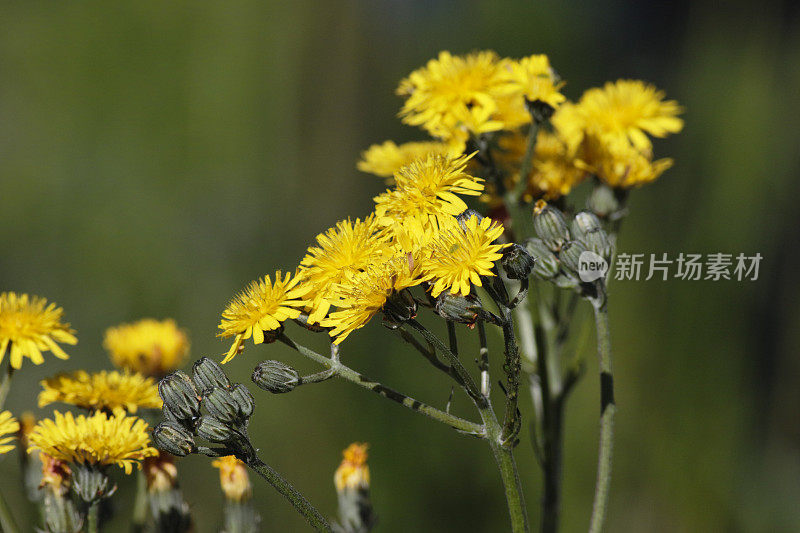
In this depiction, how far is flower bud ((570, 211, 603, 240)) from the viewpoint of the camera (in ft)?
5.51

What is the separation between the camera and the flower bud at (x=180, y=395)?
145 cm

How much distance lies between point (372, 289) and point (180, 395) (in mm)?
452

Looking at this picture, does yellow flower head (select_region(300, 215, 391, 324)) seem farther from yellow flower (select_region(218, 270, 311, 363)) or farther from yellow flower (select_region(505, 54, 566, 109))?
yellow flower (select_region(505, 54, 566, 109))

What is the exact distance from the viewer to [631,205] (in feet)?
13.7

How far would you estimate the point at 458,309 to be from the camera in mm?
1338

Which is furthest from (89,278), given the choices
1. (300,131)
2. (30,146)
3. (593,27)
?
(593,27)

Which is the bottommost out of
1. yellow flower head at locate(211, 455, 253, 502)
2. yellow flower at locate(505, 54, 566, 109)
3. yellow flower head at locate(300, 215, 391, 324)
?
yellow flower head at locate(211, 455, 253, 502)

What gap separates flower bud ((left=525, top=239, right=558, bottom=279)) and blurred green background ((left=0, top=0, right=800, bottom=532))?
6.37 ft

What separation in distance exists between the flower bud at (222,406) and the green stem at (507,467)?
461 mm

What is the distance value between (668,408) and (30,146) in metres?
4.40

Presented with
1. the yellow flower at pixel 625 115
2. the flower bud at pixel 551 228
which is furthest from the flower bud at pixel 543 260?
the yellow flower at pixel 625 115

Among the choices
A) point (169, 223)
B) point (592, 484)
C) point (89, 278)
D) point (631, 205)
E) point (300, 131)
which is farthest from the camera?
point (300, 131)

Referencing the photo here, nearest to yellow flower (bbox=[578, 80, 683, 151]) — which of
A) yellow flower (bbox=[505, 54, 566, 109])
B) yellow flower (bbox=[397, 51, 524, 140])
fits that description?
yellow flower (bbox=[505, 54, 566, 109])

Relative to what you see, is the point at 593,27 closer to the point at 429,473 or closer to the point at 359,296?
the point at 429,473
